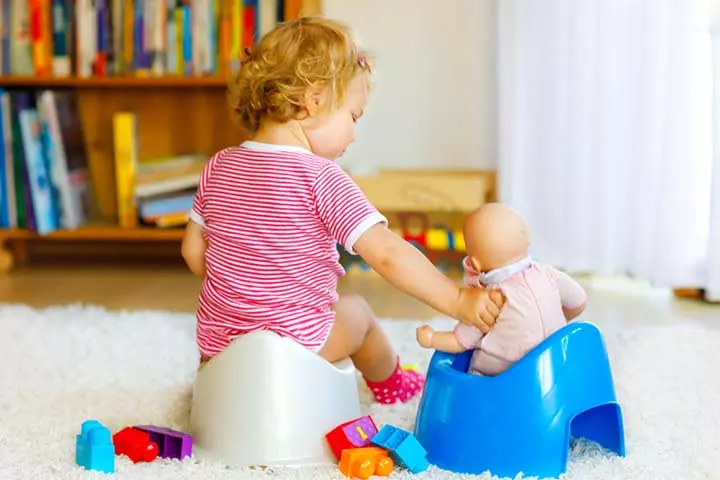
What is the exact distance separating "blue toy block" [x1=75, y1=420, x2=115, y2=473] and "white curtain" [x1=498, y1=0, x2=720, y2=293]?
1480 mm

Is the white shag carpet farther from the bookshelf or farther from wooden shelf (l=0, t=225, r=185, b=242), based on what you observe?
the bookshelf

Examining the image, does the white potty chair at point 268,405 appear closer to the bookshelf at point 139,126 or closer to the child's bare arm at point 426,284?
the child's bare arm at point 426,284

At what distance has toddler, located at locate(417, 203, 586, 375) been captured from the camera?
1177 mm

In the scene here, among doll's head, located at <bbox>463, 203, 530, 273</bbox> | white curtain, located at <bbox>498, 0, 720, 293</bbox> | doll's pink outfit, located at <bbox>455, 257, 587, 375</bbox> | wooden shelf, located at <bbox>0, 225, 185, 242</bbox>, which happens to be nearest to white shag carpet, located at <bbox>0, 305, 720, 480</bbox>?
doll's pink outfit, located at <bbox>455, 257, 587, 375</bbox>

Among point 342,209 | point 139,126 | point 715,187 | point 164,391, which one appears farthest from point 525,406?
point 139,126

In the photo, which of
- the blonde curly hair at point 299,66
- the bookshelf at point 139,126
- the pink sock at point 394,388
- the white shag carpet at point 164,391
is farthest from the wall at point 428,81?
the blonde curly hair at point 299,66

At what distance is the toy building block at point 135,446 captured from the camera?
1210 millimetres

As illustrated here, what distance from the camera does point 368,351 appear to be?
1.44m

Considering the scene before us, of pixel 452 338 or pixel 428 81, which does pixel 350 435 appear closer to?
pixel 452 338

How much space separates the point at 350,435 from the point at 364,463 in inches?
2.2

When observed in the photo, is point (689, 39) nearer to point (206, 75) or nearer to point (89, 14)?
point (206, 75)

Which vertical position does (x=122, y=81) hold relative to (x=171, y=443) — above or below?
above

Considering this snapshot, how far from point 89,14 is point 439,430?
1.81m

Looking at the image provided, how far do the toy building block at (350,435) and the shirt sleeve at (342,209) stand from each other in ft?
0.68
